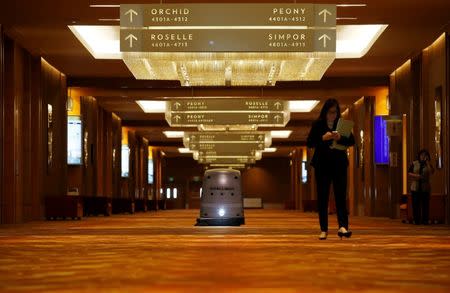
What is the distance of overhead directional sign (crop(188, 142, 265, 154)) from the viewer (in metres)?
29.8

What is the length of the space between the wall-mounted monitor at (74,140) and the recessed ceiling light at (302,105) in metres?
7.71

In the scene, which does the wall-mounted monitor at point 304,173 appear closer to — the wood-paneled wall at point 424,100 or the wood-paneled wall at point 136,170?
the wood-paneled wall at point 136,170

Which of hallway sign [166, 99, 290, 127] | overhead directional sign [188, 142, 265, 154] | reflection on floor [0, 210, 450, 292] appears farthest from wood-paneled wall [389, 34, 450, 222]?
reflection on floor [0, 210, 450, 292]

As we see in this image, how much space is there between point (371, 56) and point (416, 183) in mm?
4363

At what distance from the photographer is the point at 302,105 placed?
2931 cm

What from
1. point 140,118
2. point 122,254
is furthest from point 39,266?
point 140,118

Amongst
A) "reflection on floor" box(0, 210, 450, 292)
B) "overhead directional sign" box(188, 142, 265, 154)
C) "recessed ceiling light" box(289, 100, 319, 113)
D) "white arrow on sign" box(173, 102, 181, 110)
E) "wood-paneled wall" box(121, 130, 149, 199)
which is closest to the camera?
"reflection on floor" box(0, 210, 450, 292)

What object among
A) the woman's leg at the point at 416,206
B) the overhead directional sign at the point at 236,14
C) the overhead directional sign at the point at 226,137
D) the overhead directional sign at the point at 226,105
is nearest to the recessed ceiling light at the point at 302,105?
the overhead directional sign at the point at 226,137

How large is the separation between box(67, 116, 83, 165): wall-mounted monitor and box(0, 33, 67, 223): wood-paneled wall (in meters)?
0.60

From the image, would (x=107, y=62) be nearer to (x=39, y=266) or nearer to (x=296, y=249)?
(x=296, y=249)

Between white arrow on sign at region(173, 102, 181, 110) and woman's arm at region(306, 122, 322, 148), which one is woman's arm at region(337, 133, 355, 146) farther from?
white arrow on sign at region(173, 102, 181, 110)

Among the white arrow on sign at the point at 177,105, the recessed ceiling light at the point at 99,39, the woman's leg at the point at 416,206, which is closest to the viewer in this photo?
the woman's leg at the point at 416,206

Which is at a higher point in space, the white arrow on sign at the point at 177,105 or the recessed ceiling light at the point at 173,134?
the recessed ceiling light at the point at 173,134

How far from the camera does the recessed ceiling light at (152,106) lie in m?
28.7
